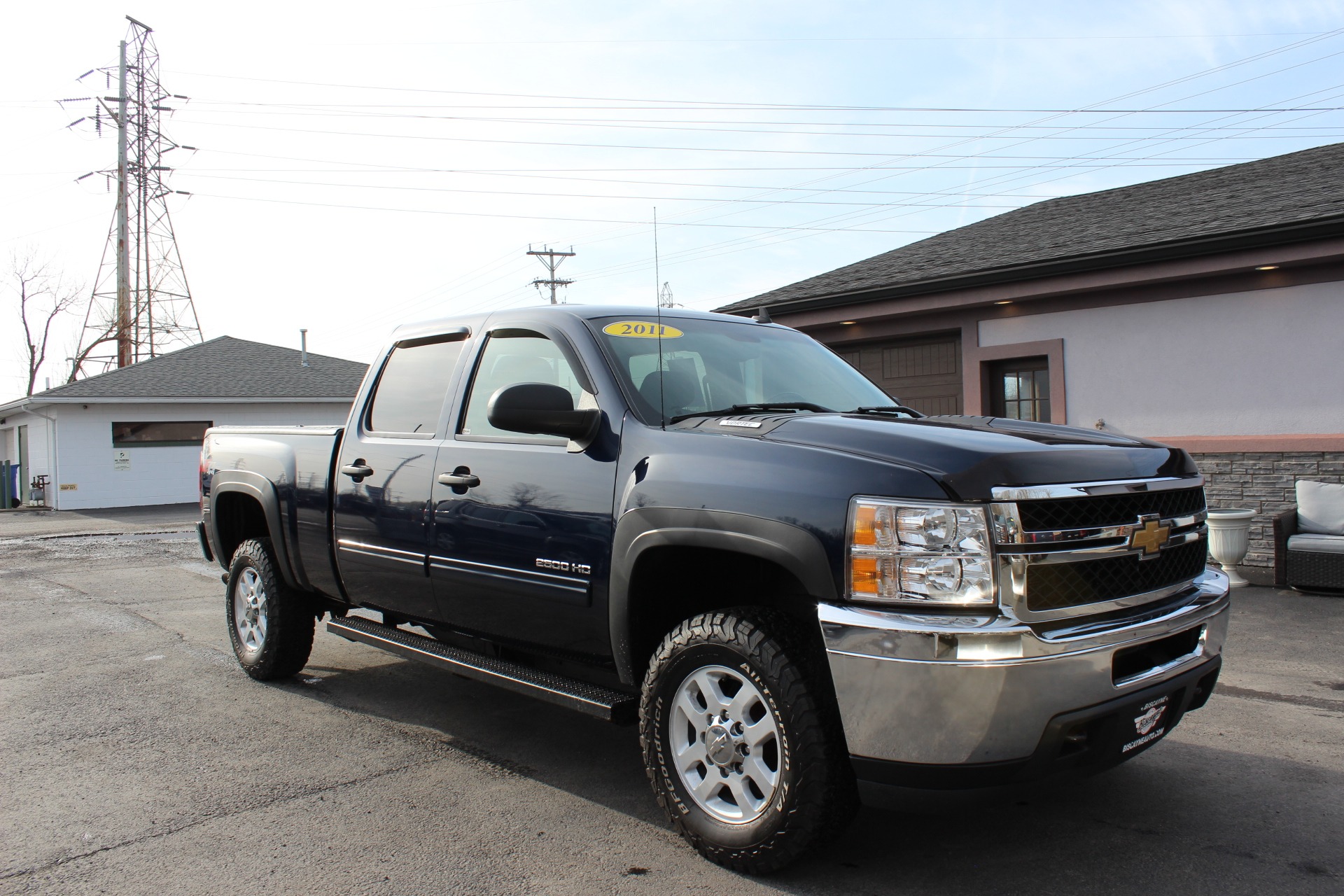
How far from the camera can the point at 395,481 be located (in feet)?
15.7

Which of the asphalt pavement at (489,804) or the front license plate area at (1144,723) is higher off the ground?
the front license plate area at (1144,723)

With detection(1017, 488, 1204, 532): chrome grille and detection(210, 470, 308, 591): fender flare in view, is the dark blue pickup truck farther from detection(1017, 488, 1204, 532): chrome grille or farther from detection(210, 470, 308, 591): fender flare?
detection(210, 470, 308, 591): fender flare

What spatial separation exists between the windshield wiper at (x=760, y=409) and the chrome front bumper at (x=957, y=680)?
114 cm

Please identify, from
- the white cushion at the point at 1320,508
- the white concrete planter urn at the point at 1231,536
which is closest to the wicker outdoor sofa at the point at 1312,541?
the white cushion at the point at 1320,508

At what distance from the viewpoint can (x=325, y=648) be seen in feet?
23.5

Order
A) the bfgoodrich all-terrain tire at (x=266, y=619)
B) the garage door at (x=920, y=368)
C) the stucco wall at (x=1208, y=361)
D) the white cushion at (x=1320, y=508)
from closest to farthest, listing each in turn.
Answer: the bfgoodrich all-terrain tire at (x=266, y=619) < the white cushion at (x=1320, y=508) < the stucco wall at (x=1208, y=361) < the garage door at (x=920, y=368)

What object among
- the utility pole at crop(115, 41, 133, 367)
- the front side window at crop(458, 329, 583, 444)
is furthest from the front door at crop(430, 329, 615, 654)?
the utility pole at crop(115, 41, 133, 367)

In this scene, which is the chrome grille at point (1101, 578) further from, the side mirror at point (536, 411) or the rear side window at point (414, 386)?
the rear side window at point (414, 386)

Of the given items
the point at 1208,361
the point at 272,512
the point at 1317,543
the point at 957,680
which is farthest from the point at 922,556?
the point at 1208,361

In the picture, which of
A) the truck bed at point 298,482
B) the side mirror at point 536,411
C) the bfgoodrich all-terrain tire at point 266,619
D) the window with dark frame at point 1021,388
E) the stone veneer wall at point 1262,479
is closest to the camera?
the side mirror at point 536,411

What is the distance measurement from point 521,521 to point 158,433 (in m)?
27.6

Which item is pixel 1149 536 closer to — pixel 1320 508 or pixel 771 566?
pixel 771 566

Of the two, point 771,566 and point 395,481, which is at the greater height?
point 395,481

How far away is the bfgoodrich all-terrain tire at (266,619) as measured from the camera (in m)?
5.80
